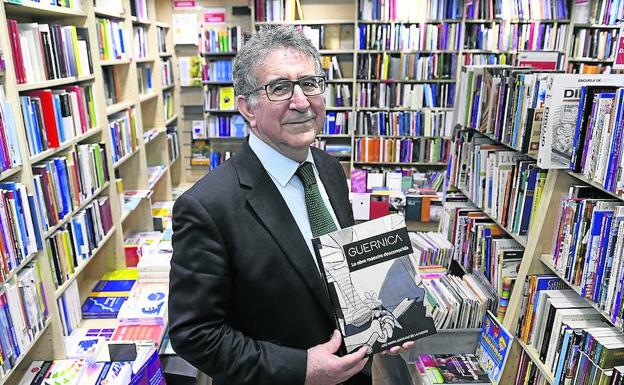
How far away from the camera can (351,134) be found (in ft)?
17.3

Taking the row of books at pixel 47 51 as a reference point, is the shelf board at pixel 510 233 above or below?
below

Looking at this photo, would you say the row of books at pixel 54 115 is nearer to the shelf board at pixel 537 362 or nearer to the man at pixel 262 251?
the man at pixel 262 251

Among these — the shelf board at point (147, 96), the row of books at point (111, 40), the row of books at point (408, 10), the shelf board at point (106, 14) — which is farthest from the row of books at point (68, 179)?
the row of books at point (408, 10)

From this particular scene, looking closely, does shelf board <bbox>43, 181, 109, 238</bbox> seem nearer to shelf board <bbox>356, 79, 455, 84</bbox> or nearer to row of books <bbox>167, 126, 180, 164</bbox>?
row of books <bbox>167, 126, 180, 164</bbox>

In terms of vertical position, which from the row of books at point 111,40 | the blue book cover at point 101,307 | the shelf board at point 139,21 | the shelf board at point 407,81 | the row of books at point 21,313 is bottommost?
the blue book cover at point 101,307

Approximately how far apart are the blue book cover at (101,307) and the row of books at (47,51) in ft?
4.57

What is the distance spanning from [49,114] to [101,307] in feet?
4.06

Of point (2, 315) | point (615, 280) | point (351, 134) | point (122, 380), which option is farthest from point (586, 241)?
point (351, 134)

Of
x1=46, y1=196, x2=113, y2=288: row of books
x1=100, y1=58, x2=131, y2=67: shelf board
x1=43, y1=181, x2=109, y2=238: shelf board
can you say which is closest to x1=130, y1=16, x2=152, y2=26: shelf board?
x1=100, y1=58, x2=131, y2=67: shelf board

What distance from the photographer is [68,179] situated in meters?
2.43

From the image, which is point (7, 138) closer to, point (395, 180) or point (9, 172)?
point (9, 172)

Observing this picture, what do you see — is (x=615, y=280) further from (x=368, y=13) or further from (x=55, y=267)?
(x=368, y=13)

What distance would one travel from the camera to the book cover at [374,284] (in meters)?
1.13

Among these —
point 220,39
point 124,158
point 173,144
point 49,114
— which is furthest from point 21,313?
point 220,39
